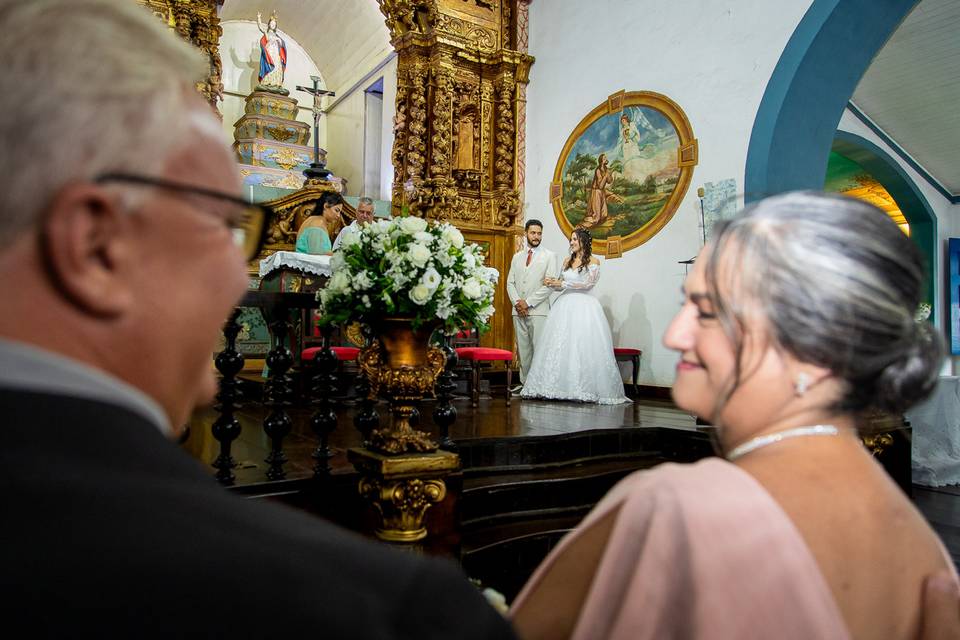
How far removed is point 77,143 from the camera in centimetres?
55

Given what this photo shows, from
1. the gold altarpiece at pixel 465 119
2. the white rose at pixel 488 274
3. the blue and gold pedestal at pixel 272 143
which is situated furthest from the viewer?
the blue and gold pedestal at pixel 272 143

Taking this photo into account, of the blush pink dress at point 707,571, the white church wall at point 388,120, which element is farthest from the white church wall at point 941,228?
the blush pink dress at point 707,571

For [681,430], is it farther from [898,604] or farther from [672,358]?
[898,604]

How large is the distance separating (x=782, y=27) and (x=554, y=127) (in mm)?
3431

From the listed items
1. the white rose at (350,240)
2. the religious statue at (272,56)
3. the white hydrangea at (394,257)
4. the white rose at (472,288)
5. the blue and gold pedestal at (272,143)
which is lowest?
the white rose at (472,288)

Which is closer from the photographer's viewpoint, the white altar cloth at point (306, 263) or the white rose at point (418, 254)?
the white rose at point (418, 254)

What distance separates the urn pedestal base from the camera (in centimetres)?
282

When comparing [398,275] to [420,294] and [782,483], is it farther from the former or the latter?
[782,483]

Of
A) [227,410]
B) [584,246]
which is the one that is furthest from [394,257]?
[584,246]

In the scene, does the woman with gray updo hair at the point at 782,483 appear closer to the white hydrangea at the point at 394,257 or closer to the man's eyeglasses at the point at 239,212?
the man's eyeglasses at the point at 239,212

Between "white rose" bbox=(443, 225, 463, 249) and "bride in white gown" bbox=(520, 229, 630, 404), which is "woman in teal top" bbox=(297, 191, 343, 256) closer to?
"bride in white gown" bbox=(520, 229, 630, 404)

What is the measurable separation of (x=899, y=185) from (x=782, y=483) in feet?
34.6

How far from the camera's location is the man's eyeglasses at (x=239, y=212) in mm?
565

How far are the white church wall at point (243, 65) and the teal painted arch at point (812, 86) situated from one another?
36.8 ft
